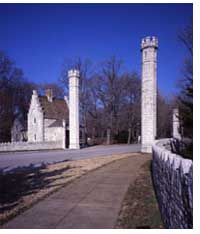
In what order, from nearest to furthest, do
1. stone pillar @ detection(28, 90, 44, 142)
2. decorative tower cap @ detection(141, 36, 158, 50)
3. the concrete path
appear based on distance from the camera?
the concrete path, decorative tower cap @ detection(141, 36, 158, 50), stone pillar @ detection(28, 90, 44, 142)

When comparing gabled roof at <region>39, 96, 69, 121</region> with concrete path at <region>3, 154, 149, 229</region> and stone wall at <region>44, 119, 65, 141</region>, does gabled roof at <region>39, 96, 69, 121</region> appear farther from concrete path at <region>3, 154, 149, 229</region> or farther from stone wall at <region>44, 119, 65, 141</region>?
concrete path at <region>3, 154, 149, 229</region>

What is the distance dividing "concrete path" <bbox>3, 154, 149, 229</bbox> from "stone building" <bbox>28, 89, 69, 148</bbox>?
1977 centimetres

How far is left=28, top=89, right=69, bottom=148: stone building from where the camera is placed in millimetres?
26172

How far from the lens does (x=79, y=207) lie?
4324 mm

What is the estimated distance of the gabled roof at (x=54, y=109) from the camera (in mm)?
27381

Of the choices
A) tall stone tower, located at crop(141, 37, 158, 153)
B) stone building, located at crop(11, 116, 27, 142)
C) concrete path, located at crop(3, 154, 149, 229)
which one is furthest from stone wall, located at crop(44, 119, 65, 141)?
concrete path, located at crop(3, 154, 149, 229)

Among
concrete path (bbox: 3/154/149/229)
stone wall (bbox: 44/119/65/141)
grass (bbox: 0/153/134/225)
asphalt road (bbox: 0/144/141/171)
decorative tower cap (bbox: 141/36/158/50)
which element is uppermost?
decorative tower cap (bbox: 141/36/158/50)

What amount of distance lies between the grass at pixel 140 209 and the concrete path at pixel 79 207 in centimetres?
12

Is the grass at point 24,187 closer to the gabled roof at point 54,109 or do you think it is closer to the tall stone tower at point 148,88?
the tall stone tower at point 148,88

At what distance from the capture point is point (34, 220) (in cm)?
366
